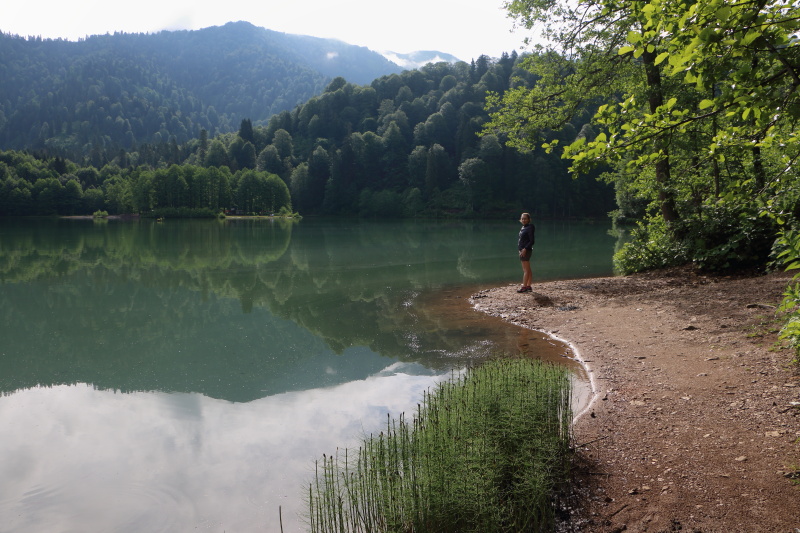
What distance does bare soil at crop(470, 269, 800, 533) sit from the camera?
14.6 ft

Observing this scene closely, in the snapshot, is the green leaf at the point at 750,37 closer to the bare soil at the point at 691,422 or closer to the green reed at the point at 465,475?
the bare soil at the point at 691,422

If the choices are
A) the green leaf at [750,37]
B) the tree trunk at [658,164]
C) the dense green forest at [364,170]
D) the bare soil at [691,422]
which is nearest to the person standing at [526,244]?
the tree trunk at [658,164]

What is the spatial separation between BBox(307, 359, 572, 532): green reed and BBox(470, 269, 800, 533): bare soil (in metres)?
0.39

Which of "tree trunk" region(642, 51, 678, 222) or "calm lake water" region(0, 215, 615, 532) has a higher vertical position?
"tree trunk" region(642, 51, 678, 222)

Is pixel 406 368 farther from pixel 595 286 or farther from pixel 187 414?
pixel 595 286

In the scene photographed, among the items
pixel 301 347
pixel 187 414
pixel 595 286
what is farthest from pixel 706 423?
pixel 595 286

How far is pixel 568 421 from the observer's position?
253 inches

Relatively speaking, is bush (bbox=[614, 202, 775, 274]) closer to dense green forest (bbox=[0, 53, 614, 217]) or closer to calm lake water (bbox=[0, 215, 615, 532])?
calm lake water (bbox=[0, 215, 615, 532])

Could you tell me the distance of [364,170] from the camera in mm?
137500

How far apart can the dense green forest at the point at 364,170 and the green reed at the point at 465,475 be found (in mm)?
97874

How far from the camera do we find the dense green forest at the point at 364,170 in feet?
363

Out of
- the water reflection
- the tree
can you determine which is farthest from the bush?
the water reflection

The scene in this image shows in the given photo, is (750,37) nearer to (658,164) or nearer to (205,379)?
(205,379)

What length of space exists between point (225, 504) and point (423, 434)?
2259 millimetres
